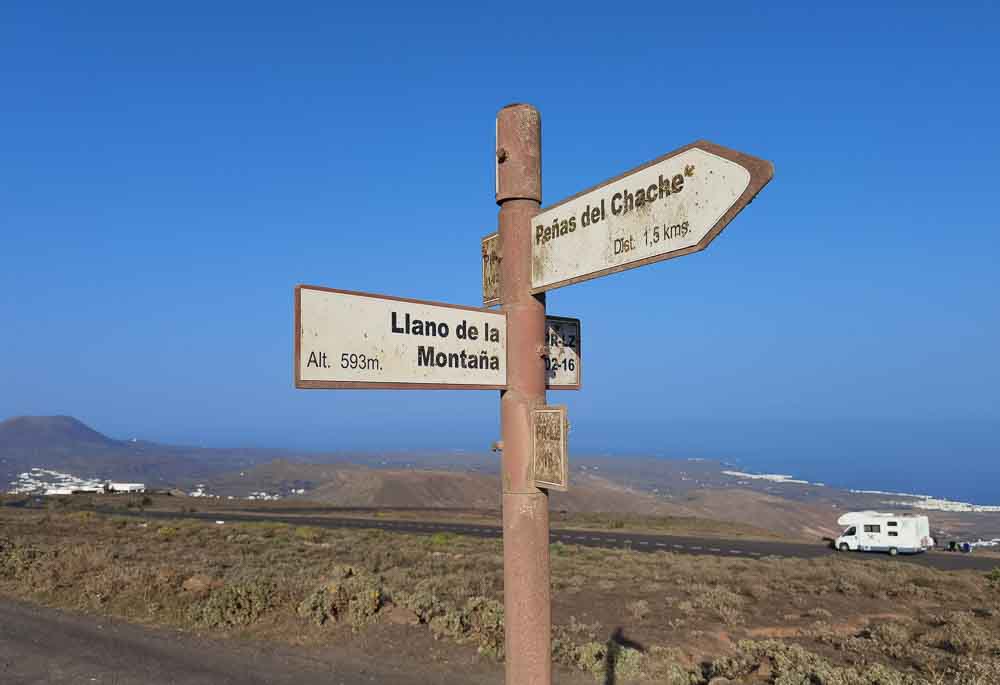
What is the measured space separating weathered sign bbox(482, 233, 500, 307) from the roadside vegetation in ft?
19.9

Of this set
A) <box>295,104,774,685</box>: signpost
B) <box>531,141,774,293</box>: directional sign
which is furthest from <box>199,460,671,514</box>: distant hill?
<box>531,141,774,293</box>: directional sign

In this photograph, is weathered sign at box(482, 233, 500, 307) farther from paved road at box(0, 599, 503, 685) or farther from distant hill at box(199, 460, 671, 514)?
distant hill at box(199, 460, 671, 514)

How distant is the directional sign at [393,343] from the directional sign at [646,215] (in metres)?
0.40

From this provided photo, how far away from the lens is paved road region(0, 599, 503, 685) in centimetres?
785

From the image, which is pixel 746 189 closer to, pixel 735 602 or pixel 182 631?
pixel 182 631

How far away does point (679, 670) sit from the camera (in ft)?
28.6

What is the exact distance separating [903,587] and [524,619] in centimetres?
1911

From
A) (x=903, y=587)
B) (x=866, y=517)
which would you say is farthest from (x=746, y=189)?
(x=866, y=517)

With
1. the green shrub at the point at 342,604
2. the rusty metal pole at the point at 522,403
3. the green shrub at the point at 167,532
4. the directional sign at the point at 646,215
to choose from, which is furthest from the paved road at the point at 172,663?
the green shrub at the point at 167,532

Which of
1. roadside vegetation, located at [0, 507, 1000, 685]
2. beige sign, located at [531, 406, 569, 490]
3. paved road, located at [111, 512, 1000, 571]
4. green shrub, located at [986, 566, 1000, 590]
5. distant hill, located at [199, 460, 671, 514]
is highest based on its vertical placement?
beige sign, located at [531, 406, 569, 490]

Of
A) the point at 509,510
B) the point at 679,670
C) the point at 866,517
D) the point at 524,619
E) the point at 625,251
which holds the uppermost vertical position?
the point at 625,251

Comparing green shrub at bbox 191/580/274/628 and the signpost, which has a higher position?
the signpost

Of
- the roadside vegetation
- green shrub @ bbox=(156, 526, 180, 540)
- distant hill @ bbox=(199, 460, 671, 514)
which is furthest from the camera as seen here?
distant hill @ bbox=(199, 460, 671, 514)

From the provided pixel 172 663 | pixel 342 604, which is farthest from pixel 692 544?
pixel 172 663
